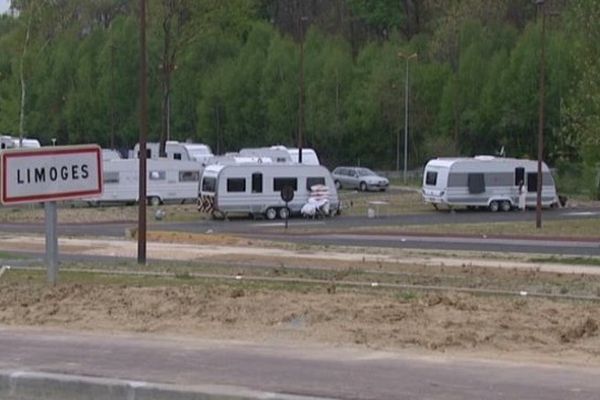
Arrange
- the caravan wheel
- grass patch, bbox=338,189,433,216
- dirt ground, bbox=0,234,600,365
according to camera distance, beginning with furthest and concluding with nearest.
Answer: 1. the caravan wheel
2. grass patch, bbox=338,189,433,216
3. dirt ground, bbox=0,234,600,365

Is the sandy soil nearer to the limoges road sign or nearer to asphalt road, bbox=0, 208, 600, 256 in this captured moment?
the limoges road sign

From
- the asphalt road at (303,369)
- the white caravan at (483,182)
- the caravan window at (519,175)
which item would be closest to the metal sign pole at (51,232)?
the asphalt road at (303,369)

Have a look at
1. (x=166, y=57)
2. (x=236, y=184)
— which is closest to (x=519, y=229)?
(x=236, y=184)

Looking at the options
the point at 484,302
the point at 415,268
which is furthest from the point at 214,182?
the point at 484,302

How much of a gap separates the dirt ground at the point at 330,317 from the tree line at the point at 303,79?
60.2 metres

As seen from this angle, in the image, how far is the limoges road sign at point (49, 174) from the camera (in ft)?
49.5

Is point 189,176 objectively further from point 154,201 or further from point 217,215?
point 217,215

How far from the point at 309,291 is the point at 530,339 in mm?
5126

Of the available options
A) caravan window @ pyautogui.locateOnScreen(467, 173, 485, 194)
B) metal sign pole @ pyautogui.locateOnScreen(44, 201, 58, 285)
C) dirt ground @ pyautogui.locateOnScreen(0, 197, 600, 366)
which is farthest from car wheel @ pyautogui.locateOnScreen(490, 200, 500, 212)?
metal sign pole @ pyautogui.locateOnScreen(44, 201, 58, 285)

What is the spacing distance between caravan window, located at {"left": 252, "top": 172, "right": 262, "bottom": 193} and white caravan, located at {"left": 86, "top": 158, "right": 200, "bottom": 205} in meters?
7.30

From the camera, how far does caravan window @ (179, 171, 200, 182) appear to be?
65.1 metres

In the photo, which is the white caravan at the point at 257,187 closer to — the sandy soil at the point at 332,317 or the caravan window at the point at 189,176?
the caravan window at the point at 189,176

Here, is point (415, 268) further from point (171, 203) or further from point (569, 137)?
point (171, 203)

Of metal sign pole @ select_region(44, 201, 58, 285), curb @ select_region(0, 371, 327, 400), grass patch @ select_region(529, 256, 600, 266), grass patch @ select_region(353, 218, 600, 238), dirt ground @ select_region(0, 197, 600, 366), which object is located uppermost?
metal sign pole @ select_region(44, 201, 58, 285)
